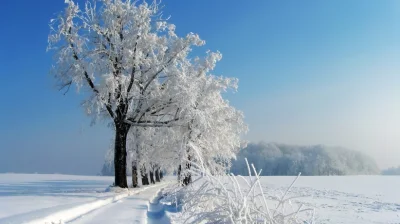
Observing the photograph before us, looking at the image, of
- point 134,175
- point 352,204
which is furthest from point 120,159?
point 134,175

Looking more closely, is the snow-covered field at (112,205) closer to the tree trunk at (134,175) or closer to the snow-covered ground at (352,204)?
the snow-covered ground at (352,204)

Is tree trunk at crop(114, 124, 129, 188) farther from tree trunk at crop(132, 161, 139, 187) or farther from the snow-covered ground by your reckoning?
tree trunk at crop(132, 161, 139, 187)

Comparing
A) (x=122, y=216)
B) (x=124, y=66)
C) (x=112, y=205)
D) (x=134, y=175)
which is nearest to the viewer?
(x=122, y=216)

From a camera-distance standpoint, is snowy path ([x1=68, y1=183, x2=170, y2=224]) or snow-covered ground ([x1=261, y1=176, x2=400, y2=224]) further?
snow-covered ground ([x1=261, y1=176, x2=400, y2=224])

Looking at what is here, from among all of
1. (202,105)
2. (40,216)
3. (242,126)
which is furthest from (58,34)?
(242,126)

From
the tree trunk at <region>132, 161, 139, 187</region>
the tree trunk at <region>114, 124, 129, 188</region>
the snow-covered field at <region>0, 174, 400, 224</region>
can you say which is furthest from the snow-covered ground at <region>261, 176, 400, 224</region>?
the tree trunk at <region>132, 161, 139, 187</region>

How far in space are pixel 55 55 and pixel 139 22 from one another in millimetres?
3888

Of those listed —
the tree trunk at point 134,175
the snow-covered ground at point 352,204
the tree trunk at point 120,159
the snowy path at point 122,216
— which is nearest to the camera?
the snowy path at point 122,216

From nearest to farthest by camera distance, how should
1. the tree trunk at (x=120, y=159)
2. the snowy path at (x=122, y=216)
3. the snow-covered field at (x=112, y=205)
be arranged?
the snowy path at (x=122, y=216), the snow-covered field at (x=112, y=205), the tree trunk at (x=120, y=159)

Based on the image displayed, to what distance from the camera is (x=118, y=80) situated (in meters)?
16.9

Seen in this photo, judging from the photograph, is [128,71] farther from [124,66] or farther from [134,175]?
[134,175]

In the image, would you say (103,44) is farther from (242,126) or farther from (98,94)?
(242,126)

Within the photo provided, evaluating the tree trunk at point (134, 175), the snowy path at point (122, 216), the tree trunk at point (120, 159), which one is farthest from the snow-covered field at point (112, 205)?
the tree trunk at point (134, 175)

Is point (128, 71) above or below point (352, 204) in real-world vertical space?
above
